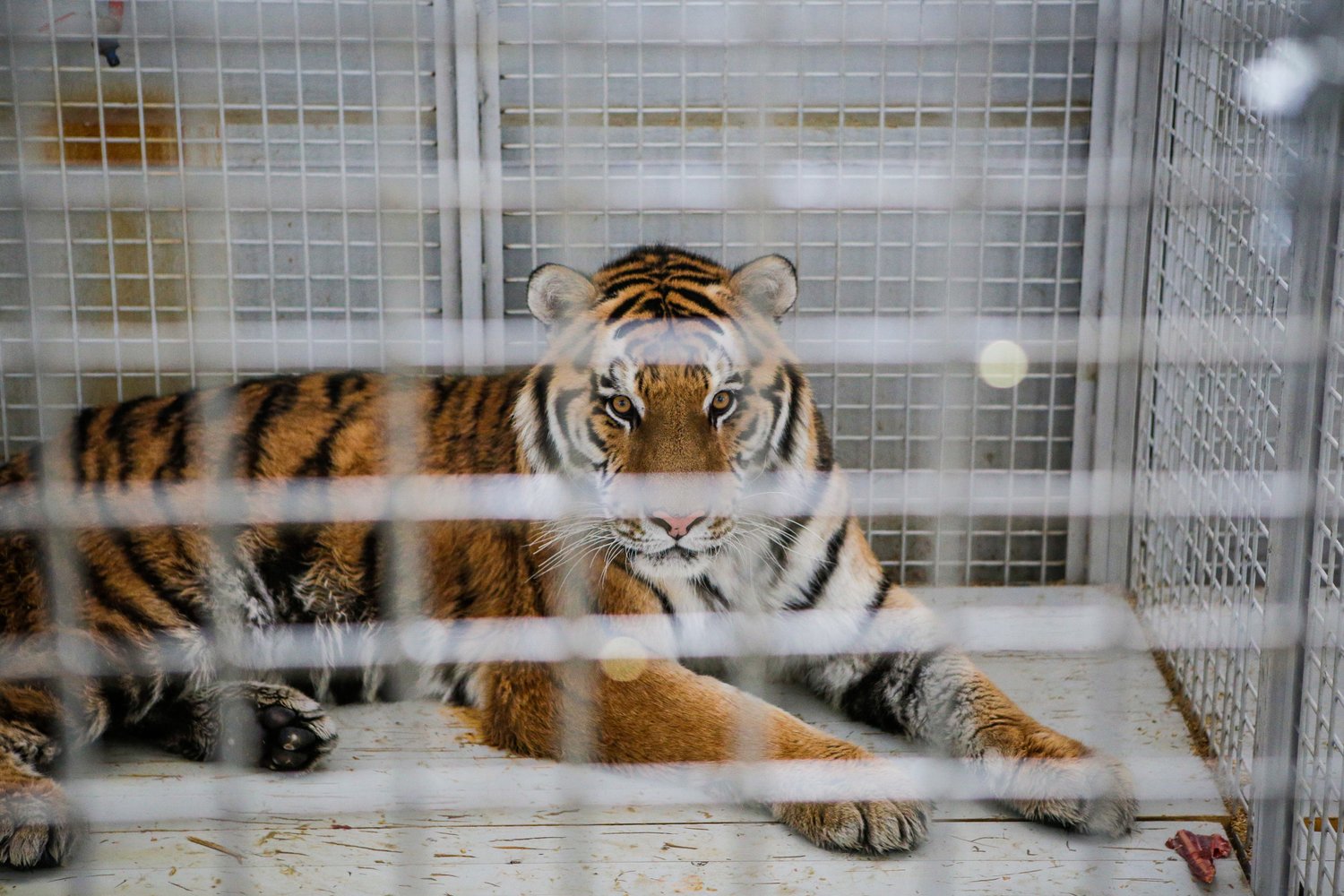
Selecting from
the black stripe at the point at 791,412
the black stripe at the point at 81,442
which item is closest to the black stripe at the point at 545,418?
the black stripe at the point at 791,412

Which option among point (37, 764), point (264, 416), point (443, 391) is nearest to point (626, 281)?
point (443, 391)

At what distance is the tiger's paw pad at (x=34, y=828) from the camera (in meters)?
1.69

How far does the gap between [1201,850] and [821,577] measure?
0.67m

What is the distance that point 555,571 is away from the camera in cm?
207

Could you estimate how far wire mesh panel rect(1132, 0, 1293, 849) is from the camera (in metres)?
1.78

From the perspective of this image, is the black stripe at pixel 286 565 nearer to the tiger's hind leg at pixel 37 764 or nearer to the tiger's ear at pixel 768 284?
the tiger's hind leg at pixel 37 764

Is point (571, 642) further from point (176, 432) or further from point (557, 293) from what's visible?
point (176, 432)

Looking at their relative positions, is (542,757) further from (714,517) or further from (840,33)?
(840,33)

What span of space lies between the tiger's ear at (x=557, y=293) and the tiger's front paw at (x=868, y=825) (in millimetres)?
803

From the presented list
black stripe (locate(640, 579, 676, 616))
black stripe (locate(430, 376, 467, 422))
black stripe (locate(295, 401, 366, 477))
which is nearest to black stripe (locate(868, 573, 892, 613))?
black stripe (locate(640, 579, 676, 616))

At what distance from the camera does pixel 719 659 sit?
213 centimetres

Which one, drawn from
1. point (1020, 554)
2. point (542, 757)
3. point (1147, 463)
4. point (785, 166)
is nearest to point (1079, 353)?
point (1147, 463)

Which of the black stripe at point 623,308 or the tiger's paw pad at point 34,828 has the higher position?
the black stripe at point 623,308

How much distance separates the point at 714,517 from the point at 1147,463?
3.16 ft
